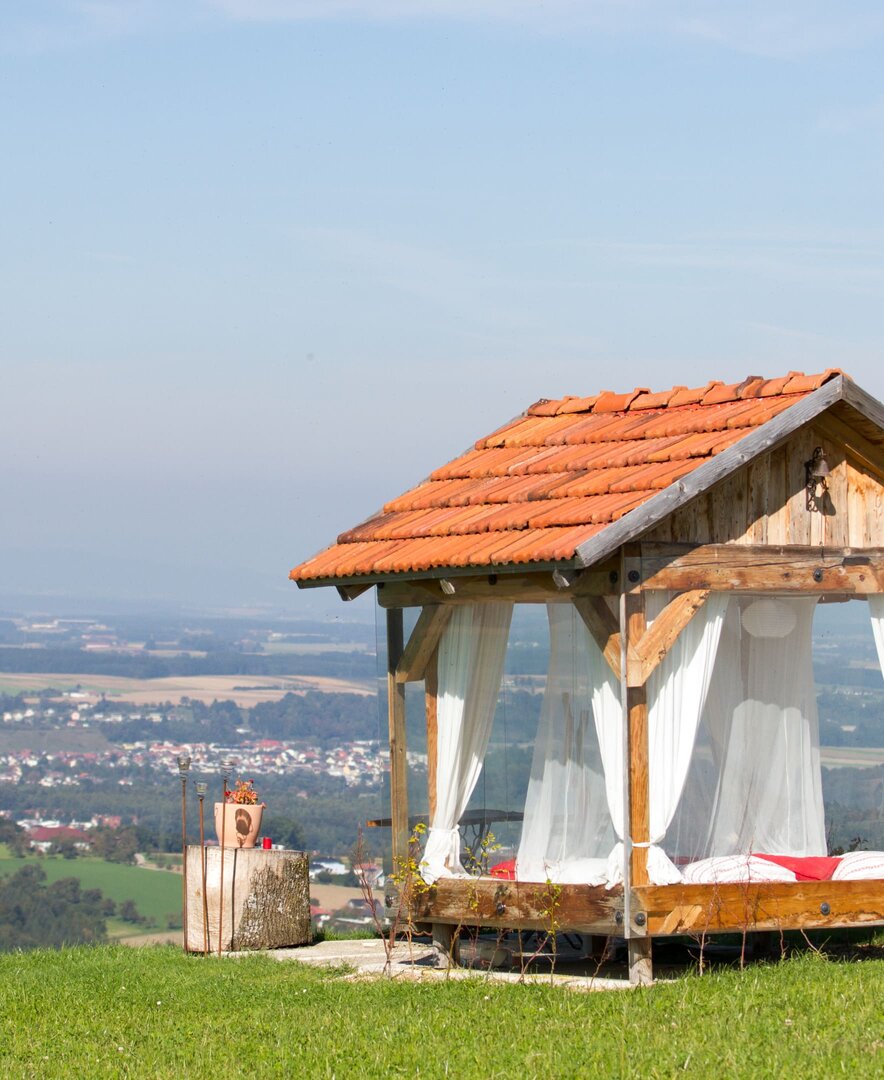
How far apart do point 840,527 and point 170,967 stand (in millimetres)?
5521

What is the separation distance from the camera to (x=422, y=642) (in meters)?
12.2

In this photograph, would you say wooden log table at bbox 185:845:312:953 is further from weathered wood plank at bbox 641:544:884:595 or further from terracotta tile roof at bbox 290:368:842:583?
weathered wood plank at bbox 641:544:884:595

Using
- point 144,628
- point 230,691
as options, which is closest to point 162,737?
point 230,691

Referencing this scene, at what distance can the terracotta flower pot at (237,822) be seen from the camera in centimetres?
1328

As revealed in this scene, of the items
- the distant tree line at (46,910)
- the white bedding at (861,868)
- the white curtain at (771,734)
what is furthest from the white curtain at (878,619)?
the distant tree line at (46,910)

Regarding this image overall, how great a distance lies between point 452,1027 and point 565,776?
2.81 m

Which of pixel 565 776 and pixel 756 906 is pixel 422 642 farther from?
pixel 756 906

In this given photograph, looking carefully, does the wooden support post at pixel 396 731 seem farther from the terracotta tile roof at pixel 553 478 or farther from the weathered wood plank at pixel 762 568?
the weathered wood plank at pixel 762 568

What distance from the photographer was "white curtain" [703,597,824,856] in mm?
12062

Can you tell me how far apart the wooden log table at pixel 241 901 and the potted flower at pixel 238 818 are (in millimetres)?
145

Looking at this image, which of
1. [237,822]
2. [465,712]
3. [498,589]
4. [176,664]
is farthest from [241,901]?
[176,664]

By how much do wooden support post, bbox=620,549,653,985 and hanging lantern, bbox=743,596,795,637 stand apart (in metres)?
1.85

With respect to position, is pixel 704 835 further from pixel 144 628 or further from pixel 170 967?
pixel 144 628

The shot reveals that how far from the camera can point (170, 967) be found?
1229cm
